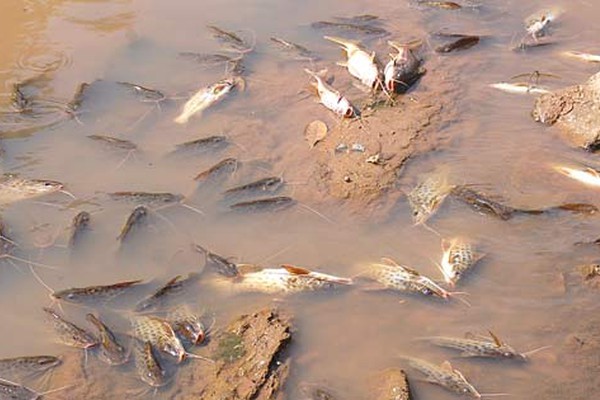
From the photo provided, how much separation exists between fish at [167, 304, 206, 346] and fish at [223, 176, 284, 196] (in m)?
1.25

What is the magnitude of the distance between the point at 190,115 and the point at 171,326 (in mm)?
2672

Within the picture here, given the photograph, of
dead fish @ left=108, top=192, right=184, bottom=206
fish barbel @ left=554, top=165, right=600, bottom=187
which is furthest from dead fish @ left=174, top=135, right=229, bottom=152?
fish barbel @ left=554, top=165, right=600, bottom=187

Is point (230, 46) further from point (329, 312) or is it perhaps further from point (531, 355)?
point (531, 355)

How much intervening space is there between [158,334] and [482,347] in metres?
2.30

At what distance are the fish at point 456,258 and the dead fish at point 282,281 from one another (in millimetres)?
768

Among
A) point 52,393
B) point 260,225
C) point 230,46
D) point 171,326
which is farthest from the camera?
point 230,46

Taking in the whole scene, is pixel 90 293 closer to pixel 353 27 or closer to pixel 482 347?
pixel 482 347

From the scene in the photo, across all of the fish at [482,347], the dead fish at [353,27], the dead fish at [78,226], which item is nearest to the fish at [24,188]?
the dead fish at [78,226]

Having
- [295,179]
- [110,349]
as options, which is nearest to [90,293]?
[110,349]

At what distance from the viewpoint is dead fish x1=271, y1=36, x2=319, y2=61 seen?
7.58 m

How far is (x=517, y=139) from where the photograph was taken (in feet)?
21.0

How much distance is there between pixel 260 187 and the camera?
5883 mm

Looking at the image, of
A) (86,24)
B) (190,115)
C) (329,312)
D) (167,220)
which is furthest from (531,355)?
(86,24)

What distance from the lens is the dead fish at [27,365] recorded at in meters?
4.54
